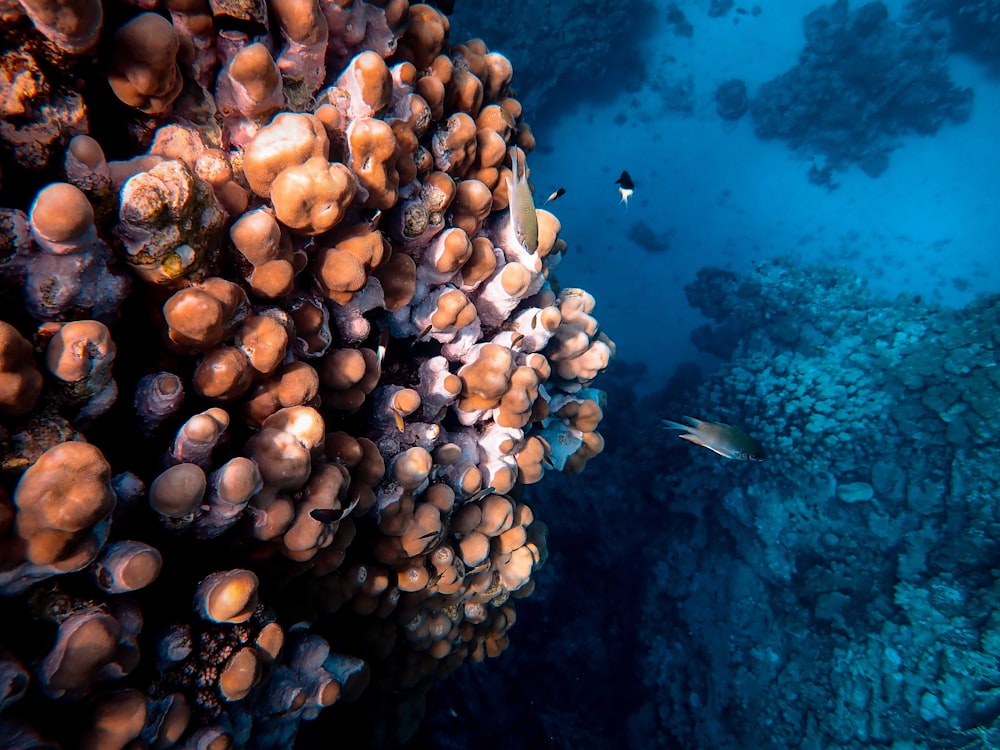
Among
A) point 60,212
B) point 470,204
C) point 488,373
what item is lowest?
point 60,212

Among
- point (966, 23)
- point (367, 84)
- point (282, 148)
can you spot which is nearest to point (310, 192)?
→ point (282, 148)

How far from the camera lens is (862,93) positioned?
2119 cm

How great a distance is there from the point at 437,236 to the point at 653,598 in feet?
25.0

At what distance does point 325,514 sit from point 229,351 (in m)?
0.66

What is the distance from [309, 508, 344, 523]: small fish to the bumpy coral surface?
0.01 m

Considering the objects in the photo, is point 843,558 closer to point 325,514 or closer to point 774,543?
point 774,543

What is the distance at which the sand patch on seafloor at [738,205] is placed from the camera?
69.1ft

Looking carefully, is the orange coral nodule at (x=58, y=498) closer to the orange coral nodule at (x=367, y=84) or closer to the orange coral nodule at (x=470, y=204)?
the orange coral nodule at (x=367, y=84)

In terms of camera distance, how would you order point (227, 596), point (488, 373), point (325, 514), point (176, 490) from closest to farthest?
point (176, 490) → point (227, 596) → point (325, 514) → point (488, 373)

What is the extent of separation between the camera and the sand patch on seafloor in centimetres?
2105

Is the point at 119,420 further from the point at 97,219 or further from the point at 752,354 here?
the point at 752,354

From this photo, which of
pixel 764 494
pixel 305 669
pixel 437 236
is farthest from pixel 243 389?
pixel 764 494

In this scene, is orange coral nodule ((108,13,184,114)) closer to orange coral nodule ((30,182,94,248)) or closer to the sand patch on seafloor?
orange coral nodule ((30,182,94,248))

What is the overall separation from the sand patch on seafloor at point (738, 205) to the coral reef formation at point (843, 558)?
11568mm
